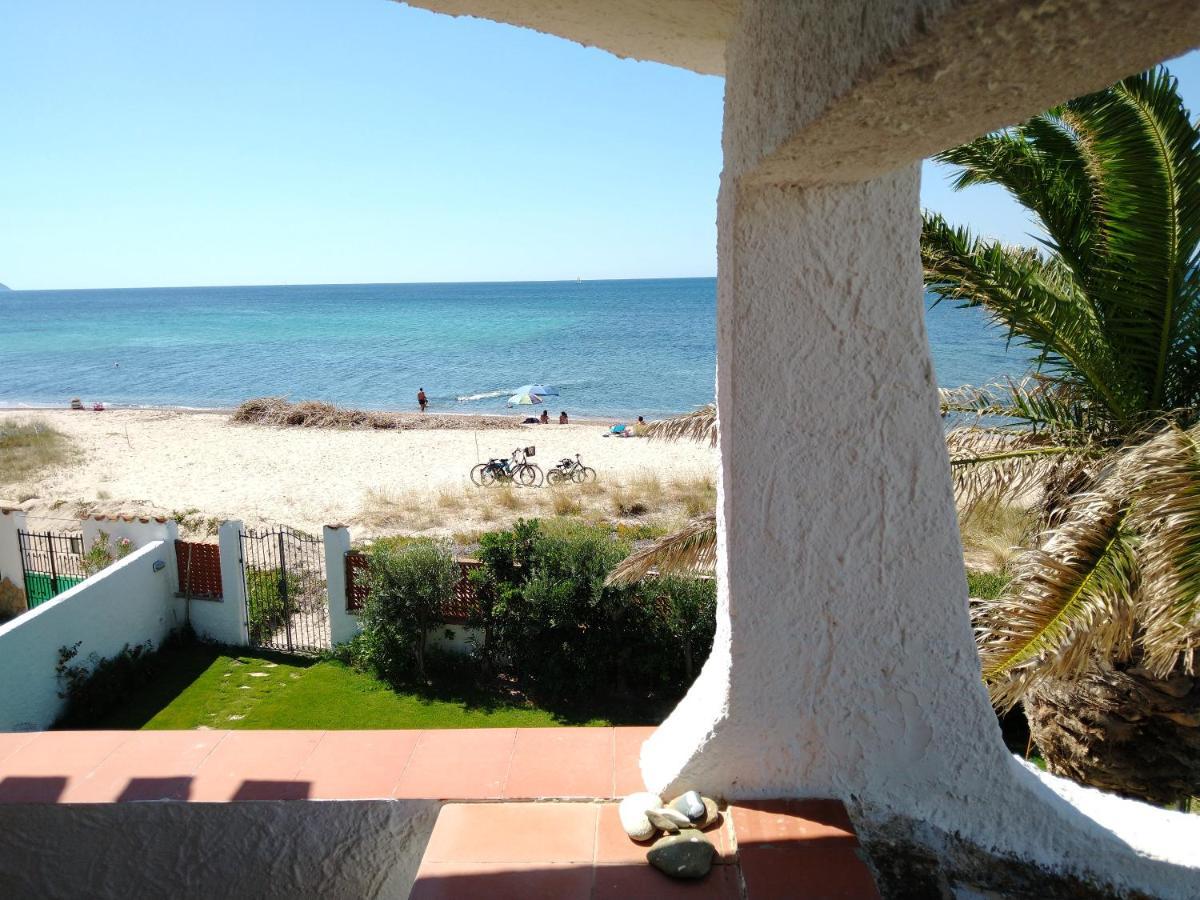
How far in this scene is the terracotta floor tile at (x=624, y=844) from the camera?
1933 mm

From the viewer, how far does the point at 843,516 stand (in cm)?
191

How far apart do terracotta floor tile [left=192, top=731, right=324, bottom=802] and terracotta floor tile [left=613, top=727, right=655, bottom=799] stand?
885 mm

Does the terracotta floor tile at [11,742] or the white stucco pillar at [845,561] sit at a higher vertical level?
the white stucco pillar at [845,561]

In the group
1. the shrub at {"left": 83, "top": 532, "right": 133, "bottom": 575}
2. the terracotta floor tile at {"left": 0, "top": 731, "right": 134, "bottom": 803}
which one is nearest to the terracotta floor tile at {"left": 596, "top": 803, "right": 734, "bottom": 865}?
the terracotta floor tile at {"left": 0, "top": 731, "right": 134, "bottom": 803}

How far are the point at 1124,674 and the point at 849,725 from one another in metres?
3.00

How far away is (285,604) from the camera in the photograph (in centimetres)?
990

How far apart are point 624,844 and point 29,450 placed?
26.4m

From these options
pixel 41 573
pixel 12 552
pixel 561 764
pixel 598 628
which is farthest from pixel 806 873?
pixel 41 573

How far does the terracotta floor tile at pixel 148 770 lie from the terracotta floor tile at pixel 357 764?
0.35 metres

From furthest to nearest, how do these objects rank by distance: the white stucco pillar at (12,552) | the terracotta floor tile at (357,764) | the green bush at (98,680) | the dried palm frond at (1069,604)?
1. the white stucco pillar at (12,552)
2. the green bush at (98,680)
3. the dried palm frond at (1069,604)
4. the terracotta floor tile at (357,764)

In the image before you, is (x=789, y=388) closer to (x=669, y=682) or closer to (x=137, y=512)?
(x=669, y=682)

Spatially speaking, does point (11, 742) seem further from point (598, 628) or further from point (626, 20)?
point (598, 628)

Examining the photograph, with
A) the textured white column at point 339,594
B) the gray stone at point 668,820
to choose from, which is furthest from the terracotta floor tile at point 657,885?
the textured white column at point 339,594

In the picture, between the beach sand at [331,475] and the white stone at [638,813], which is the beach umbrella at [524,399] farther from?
the white stone at [638,813]
